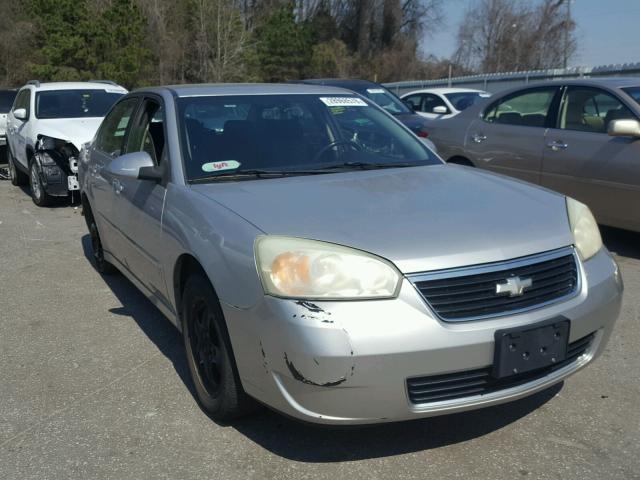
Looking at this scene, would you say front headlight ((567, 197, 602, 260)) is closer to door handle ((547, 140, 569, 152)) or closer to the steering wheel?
the steering wheel

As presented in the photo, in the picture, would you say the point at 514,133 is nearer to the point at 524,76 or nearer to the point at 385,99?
the point at 385,99

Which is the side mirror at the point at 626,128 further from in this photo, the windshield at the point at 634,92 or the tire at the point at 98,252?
the tire at the point at 98,252

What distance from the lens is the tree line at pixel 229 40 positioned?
28562 mm

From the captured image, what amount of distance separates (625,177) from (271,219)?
4.06 metres

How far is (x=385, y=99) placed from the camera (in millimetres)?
11289

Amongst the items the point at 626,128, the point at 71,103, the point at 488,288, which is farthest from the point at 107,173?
the point at 71,103

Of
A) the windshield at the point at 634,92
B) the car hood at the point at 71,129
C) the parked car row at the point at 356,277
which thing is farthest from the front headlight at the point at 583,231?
the car hood at the point at 71,129

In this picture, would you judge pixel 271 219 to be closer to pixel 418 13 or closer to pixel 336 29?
pixel 336 29

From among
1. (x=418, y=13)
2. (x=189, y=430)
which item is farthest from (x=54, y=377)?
(x=418, y=13)

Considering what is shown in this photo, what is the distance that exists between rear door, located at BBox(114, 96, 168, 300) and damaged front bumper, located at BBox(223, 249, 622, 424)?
3.87 feet

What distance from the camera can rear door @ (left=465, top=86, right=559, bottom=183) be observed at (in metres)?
6.55

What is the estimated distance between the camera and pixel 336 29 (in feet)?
187

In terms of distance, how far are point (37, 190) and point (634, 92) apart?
7198 mm

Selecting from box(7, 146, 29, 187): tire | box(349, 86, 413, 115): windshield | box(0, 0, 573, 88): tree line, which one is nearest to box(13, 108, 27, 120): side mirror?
box(7, 146, 29, 187): tire
